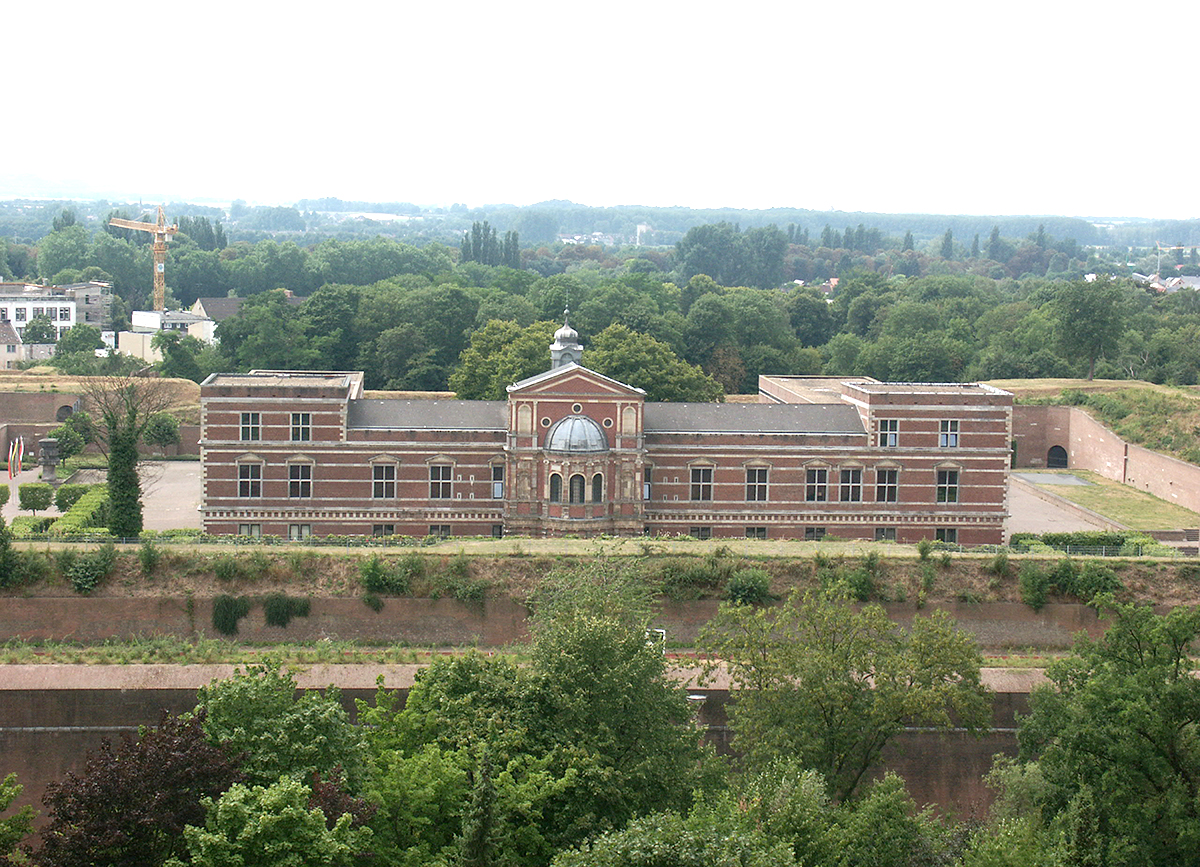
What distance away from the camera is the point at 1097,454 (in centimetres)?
8506

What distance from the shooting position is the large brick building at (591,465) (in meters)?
60.5

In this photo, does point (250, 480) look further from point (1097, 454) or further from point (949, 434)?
point (1097, 454)

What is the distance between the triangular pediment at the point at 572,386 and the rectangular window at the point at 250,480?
10.8m

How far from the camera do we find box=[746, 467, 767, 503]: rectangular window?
61969mm

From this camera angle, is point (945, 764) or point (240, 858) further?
point (945, 764)

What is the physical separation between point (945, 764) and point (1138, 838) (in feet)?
Result: 33.9

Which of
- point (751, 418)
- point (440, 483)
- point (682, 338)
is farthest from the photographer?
point (682, 338)

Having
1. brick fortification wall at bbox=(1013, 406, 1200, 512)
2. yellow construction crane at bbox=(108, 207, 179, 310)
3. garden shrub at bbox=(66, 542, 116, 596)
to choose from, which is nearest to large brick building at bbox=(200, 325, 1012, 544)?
garden shrub at bbox=(66, 542, 116, 596)

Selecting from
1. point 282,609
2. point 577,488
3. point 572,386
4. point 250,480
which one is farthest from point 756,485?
point 282,609

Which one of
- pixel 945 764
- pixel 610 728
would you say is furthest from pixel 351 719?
pixel 945 764

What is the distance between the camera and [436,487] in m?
61.7

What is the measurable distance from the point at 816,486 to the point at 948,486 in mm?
5588

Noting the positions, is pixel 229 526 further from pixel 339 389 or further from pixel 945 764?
pixel 945 764

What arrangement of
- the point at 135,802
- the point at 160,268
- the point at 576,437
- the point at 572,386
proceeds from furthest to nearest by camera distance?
the point at 160,268 < the point at 572,386 < the point at 576,437 < the point at 135,802
